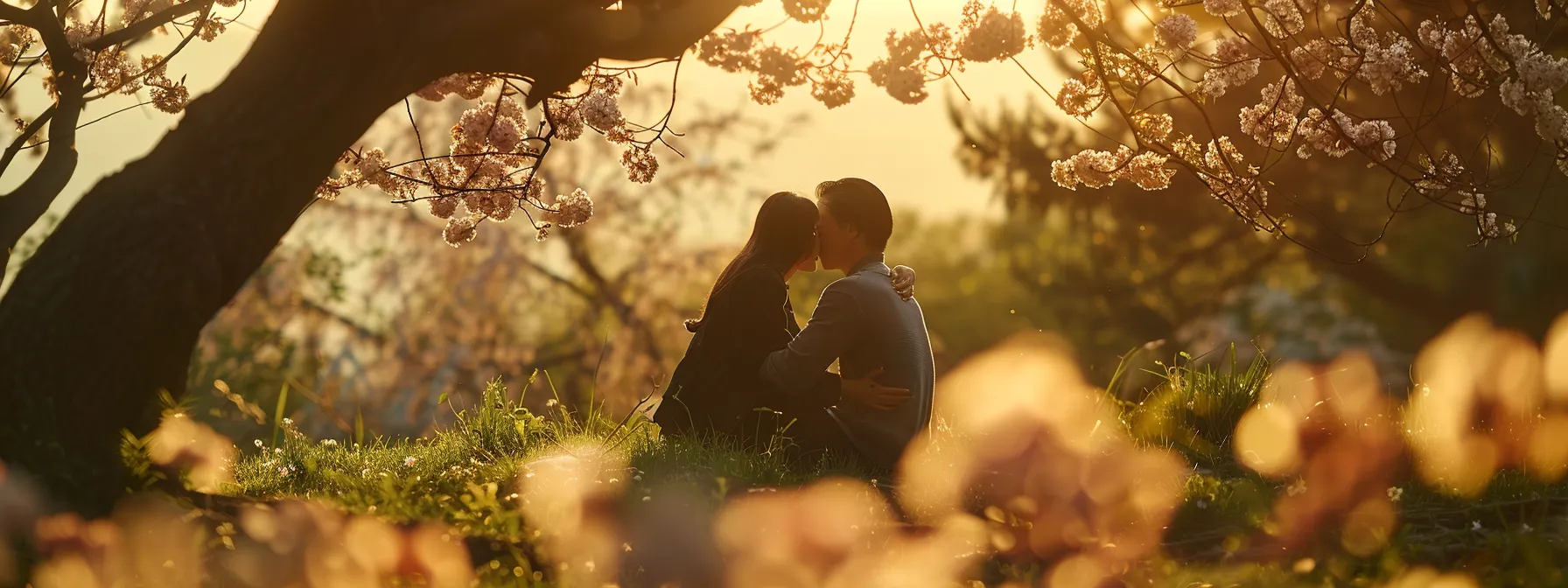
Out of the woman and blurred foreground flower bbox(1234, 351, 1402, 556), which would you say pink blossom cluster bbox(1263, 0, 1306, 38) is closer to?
blurred foreground flower bbox(1234, 351, 1402, 556)

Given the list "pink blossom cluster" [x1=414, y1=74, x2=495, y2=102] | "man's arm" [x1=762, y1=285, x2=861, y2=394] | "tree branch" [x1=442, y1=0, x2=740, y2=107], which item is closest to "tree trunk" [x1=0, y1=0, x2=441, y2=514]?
"tree branch" [x1=442, y1=0, x2=740, y2=107]

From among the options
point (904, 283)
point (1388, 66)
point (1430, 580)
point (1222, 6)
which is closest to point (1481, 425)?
point (1388, 66)

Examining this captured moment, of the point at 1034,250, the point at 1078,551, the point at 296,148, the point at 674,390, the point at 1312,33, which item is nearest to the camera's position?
the point at 296,148

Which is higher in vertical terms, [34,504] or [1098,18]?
[1098,18]

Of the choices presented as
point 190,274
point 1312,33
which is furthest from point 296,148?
point 1312,33

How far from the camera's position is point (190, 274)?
4.36 meters

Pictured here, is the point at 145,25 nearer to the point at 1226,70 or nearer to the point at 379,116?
the point at 379,116

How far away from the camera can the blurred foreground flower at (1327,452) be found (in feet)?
16.9

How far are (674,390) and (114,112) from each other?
12.3 feet

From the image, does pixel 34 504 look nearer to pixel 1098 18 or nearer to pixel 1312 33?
pixel 1098 18

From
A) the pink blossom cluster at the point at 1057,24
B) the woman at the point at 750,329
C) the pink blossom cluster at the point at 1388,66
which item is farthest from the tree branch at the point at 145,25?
the pink blossom cluster at the point at 1388,66

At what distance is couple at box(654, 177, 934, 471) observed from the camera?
5.76 m

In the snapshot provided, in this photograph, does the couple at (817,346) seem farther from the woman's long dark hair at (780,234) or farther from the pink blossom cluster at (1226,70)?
the pink blossom cluster at (1226,70)

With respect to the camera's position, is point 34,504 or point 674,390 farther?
point 674,390
